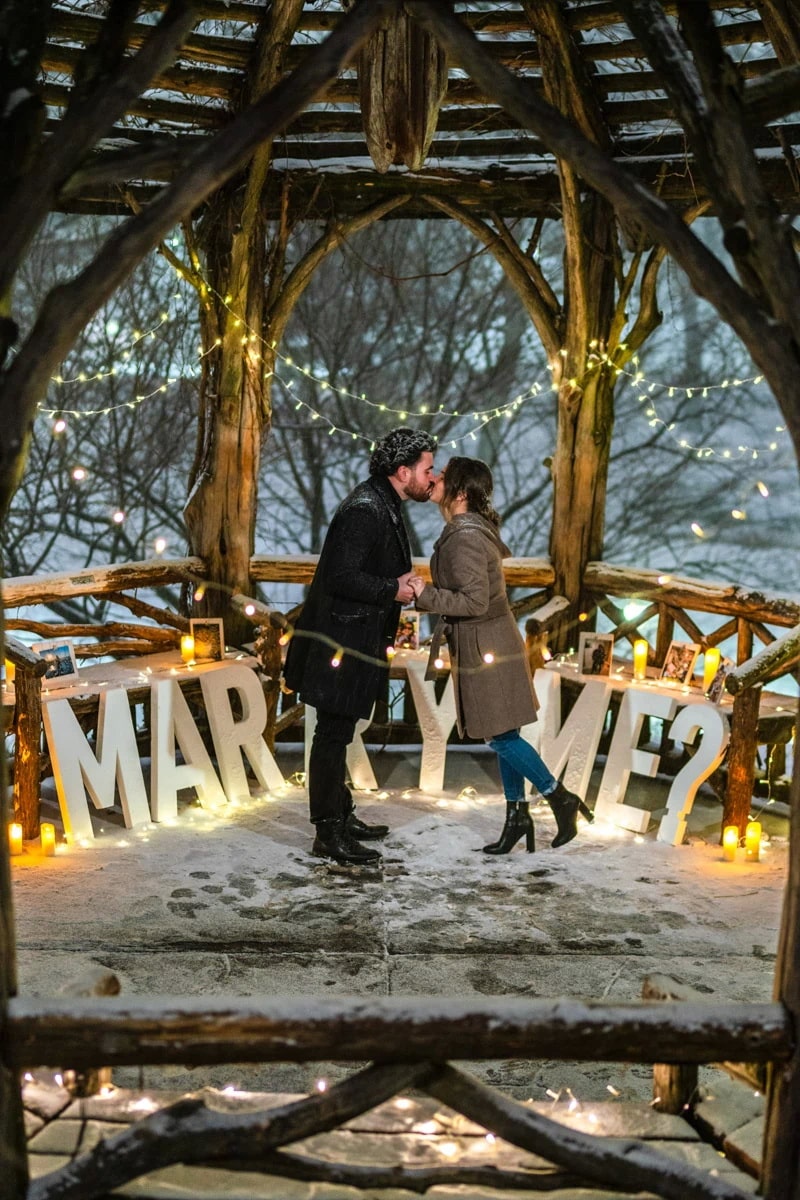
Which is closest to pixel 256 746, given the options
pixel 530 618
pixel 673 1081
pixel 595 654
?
pixel 530 618

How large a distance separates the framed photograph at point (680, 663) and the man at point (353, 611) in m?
2.02

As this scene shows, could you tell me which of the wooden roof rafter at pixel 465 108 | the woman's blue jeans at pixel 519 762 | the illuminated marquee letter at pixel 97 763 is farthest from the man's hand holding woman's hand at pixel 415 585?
the wooden roof rafter at pixel 465 108

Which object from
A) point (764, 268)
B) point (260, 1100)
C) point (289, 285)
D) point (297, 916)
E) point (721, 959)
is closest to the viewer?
point (764, 268)

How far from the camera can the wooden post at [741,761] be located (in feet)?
19.9

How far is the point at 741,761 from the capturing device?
20.1 ft

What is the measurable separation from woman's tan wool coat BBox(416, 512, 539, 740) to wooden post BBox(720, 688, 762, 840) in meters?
1.08

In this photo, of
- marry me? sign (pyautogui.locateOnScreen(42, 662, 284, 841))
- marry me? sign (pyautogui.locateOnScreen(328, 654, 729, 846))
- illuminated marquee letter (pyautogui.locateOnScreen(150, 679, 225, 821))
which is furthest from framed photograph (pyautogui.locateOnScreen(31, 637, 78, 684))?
marry me? sign (pyautogui.locateOnScreen(328, 654, 729, 846))

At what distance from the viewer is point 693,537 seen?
1435 cm

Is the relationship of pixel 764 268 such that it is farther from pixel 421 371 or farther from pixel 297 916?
pixel 421 371

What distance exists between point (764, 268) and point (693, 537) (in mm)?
11923

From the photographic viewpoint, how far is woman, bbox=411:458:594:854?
5.64 m

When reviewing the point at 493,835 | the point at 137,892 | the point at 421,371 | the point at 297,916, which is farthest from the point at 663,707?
the point at 421,371

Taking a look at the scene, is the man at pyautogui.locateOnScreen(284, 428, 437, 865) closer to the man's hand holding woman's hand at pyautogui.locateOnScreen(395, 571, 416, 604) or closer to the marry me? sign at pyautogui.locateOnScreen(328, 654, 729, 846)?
the man's hand holding woman's hand at pyautogui.locateOnScreen(395, 571, 416, 604)

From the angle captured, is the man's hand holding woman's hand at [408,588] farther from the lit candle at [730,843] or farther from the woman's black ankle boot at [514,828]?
the lit candle at [730,843]
